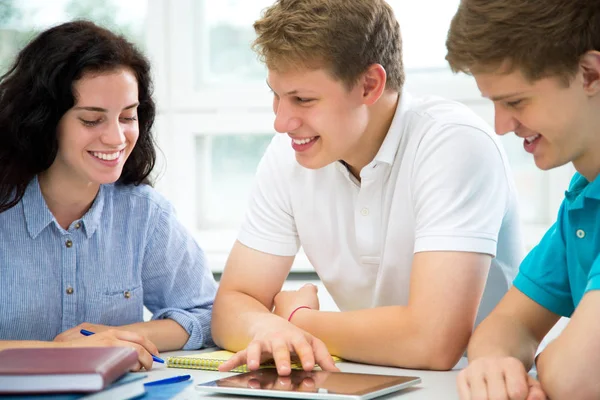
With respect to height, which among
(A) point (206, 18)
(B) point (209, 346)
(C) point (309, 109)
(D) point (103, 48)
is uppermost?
(A) point (206, 18)

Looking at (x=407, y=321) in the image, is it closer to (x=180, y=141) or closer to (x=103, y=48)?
(x=103, y=48)

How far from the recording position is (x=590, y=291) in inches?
45.4

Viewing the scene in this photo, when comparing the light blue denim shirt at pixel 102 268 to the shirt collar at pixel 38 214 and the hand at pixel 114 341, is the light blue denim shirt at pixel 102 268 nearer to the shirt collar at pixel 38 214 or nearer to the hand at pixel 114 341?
the shirt collar at pixel 38 214

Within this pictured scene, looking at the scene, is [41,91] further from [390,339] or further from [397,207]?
[390,339]

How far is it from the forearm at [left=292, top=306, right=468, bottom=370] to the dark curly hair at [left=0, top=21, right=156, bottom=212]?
0.71 metres

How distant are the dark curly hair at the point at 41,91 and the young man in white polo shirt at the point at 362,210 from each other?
1.22 feet

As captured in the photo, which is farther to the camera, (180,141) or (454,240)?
(180,141)

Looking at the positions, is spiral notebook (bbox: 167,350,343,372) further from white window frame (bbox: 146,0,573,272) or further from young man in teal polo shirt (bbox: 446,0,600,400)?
white window frame (bbox: 146,0,573,272)

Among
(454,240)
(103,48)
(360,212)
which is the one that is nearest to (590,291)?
(454,240)

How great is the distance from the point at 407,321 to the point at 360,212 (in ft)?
1.03

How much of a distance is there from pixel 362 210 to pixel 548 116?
583mm

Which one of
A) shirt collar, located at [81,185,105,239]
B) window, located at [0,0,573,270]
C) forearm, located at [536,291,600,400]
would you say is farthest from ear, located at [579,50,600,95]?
window, located at [0,0,573,270]

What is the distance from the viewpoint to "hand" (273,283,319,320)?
5.43 ft

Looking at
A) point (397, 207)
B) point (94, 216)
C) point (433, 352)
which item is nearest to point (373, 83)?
point (397, 207)
